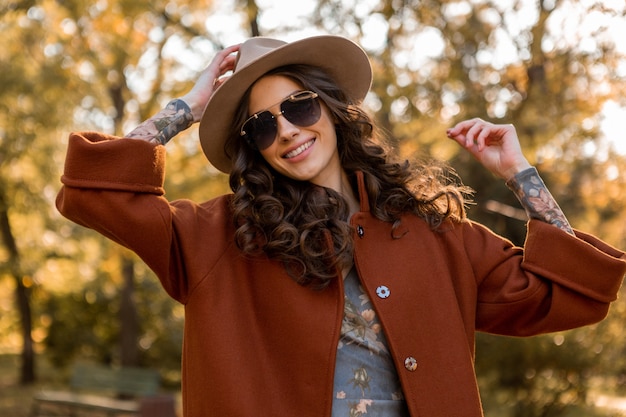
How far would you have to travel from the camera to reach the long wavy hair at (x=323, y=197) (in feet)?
8.84

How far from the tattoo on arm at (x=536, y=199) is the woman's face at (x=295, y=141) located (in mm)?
641

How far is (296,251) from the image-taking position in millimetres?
2697

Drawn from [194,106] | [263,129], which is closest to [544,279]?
[263,129]

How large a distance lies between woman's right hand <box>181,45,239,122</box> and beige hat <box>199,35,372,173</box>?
0.07m

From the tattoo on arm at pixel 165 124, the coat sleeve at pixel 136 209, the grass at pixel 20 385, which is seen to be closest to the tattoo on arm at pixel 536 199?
the coat sleeve at pixel 136 209

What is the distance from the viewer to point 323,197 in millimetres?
2865

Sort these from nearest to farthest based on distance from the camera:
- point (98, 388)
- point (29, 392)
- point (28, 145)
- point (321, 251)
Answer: point (321, 251)
point (98, 388)
point (28, 145)
point (29, 392)

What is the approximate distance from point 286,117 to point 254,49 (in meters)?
0.28

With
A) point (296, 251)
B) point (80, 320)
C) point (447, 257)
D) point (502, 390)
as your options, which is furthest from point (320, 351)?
point (80, 320)

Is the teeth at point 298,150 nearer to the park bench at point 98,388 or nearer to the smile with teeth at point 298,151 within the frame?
the smile with teeth at point 298,151

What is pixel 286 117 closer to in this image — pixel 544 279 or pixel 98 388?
pixel 544 279

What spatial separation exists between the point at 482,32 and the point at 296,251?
4.97 meters

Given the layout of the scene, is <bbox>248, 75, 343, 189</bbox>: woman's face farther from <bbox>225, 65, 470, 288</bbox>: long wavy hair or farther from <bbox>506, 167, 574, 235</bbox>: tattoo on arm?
<bbox>506, 167, 574, 235</bbox>: tattoo on arm

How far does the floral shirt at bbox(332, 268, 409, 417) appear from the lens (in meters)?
2.60
